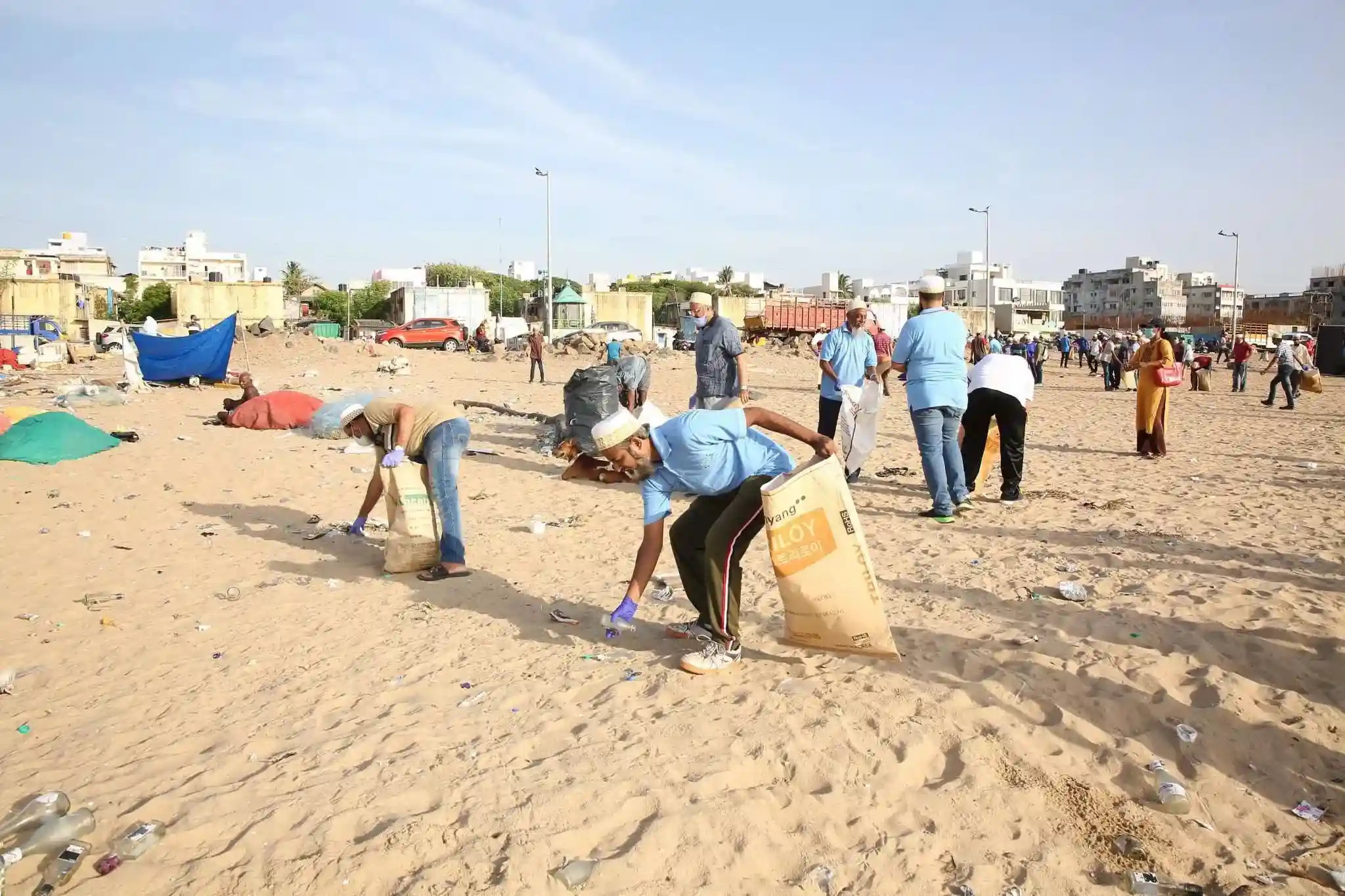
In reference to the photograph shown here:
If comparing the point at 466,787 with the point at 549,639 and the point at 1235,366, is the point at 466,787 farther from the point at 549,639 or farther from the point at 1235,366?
the point at 1235,366

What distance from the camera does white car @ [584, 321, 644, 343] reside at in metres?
33.3

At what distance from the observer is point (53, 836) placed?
2.63 metres

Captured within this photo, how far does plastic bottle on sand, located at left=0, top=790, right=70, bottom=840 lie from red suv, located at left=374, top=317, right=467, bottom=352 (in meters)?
29.0

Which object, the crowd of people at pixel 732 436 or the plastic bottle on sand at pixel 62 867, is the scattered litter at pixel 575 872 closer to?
the crowd of people at pixel 732 436

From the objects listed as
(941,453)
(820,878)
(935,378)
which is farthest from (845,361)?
(820,878)

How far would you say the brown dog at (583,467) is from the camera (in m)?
3.96

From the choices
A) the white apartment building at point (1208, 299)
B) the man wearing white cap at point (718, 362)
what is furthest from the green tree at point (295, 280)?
the white apartment building at point (1208, 299)

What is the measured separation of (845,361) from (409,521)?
394 centimetres

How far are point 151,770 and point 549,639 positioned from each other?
1772 millimetres

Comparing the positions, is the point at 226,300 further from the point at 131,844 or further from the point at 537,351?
the point at 131,844

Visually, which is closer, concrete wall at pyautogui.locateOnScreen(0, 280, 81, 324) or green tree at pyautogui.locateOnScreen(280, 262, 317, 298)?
concrete wall at pyautogui.locateOnScreen(0, 280, 81, 324)

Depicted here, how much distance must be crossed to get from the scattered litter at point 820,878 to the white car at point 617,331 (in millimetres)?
30845

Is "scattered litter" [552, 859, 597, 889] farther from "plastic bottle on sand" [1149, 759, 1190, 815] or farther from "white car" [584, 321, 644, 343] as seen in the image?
"white car" [584, 321, 644, 343]

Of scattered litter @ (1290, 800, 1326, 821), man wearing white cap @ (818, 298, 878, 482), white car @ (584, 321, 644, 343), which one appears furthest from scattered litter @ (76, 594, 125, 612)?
white car @ (584, 321, 644, 343)
